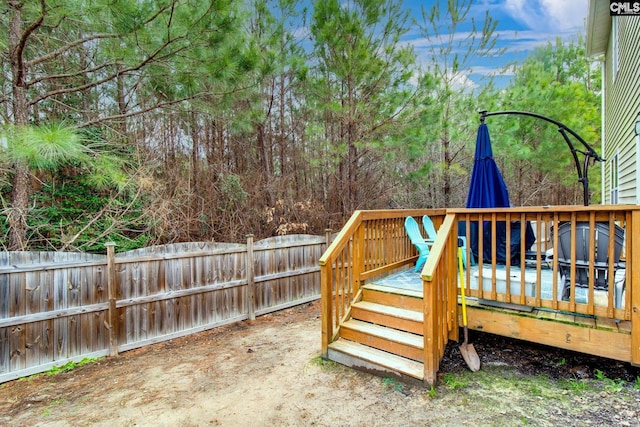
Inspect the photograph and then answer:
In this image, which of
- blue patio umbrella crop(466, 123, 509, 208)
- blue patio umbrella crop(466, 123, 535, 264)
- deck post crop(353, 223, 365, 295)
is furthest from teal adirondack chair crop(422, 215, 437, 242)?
deck post crop(353, 223, 365, 295)

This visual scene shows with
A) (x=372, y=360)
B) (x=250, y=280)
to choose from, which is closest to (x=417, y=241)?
(x=372, y=360)

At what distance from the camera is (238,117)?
6.04 metres

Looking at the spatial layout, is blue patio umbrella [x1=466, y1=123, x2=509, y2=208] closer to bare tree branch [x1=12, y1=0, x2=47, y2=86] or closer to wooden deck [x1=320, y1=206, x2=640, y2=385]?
wooden deck [x1=320, y1=206, x2=640, y2=385]

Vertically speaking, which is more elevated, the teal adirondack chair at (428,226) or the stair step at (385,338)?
the teal adirondack chair at (428,226)

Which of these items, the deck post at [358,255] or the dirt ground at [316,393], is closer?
the dirt ground at [316,393]

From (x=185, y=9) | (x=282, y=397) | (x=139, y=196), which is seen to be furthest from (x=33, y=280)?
(x=185, y=9)

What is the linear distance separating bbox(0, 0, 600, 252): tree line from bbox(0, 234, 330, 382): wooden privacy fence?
33.6 inches

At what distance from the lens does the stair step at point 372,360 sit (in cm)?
312

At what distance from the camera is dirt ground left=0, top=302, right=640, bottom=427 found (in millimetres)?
2613

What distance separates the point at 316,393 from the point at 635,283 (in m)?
2.78

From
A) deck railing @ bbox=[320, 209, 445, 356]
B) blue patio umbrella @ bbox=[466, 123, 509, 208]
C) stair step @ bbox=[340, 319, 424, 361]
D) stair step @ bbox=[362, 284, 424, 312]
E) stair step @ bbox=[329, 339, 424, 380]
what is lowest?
stair step @ bbox=[329, 339, 424, 380]

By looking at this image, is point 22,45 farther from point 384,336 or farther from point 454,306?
point 454,306

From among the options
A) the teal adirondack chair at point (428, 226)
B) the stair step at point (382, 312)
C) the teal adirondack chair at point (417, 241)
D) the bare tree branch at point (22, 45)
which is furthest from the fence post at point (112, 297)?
the teal adirondack chair at point (428, 226)

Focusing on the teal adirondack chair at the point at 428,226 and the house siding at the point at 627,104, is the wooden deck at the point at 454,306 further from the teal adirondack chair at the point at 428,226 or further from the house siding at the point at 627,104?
the house siding at the point at 627,104
